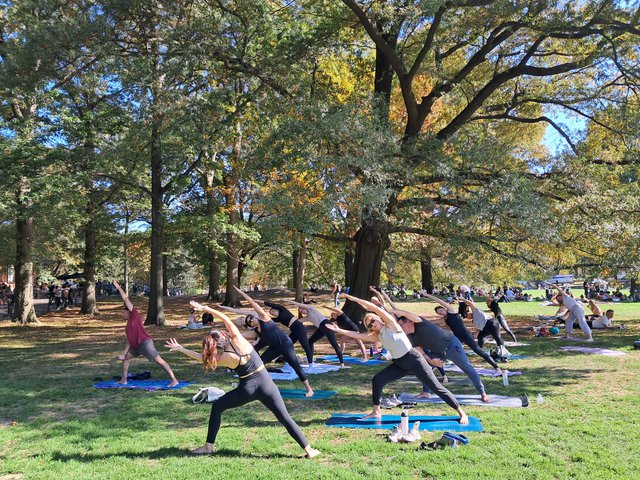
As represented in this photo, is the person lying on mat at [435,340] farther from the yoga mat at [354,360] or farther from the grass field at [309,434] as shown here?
the yoga mat at [354,360]

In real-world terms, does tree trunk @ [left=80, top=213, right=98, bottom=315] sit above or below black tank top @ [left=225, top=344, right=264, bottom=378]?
above

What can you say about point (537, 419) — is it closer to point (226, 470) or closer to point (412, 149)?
point (226, 470)

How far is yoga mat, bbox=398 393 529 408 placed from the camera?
26.8ft

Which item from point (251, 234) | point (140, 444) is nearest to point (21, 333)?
point (251, 234)

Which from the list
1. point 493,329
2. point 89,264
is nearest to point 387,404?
point 493,329

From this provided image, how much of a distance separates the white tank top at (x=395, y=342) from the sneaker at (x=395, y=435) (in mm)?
955

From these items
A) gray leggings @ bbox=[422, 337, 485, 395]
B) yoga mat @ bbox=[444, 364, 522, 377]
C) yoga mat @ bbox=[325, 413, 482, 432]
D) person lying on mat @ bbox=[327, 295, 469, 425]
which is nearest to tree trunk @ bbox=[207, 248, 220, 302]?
yoga mat @ bbox=[444, 364, 522, 377]

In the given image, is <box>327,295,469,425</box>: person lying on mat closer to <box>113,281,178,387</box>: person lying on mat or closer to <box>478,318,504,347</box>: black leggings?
<box>113,281,178,387</box>: person lying on mat

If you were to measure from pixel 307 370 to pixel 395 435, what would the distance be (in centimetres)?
538

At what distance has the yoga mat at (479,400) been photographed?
322 inches

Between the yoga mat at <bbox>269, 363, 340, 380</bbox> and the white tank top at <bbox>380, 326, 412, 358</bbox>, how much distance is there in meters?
4.42

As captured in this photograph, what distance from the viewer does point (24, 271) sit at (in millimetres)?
21766

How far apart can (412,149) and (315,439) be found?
9630 millimetres

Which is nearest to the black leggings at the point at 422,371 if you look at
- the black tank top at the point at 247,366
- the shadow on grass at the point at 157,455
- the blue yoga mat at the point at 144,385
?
the shadow on grass at the point at 157,455
